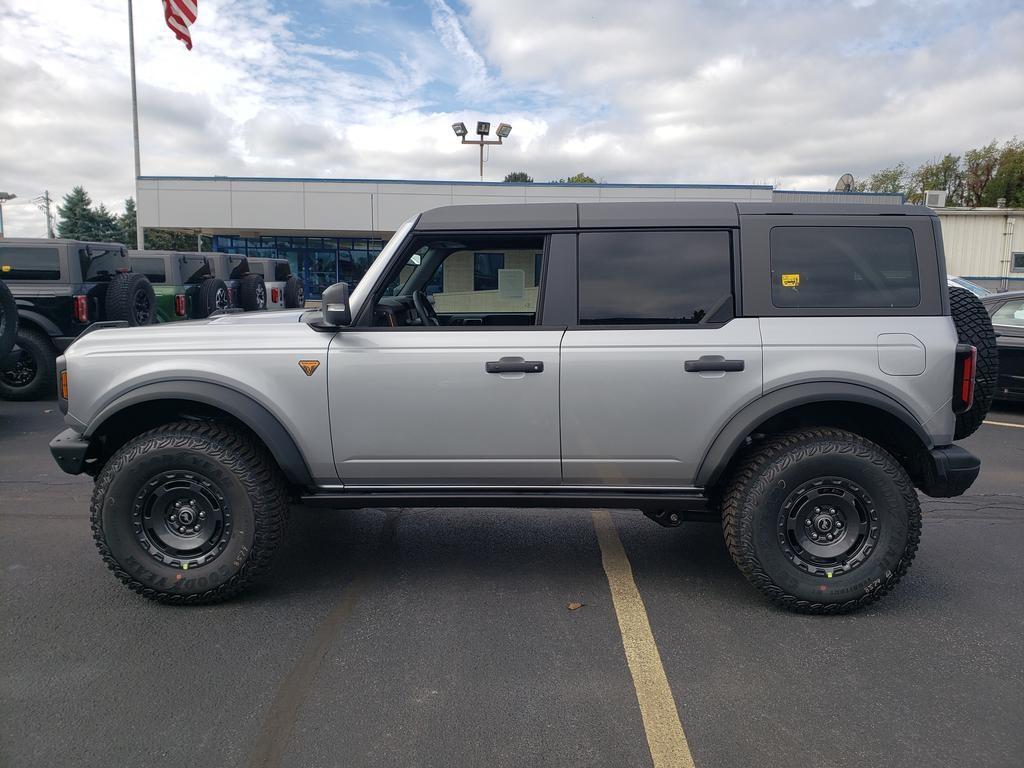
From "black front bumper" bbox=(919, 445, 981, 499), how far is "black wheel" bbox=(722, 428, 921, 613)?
145 millimetres

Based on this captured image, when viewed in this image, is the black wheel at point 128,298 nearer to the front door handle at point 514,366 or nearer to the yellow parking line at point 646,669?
the front door handle at point 514,366

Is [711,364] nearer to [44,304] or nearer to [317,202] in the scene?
[44,304]

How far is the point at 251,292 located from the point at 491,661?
13.0 metres

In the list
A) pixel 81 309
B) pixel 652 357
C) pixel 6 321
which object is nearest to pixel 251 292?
pixel 81 309

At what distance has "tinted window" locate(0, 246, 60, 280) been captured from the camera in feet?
32.4

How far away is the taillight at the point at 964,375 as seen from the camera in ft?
11.8

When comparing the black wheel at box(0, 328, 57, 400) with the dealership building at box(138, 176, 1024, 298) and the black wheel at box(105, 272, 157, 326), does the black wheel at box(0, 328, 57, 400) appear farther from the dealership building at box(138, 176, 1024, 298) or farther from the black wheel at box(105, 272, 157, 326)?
the dealership building at box(138, 176, 1024, 298)

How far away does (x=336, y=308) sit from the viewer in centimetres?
366

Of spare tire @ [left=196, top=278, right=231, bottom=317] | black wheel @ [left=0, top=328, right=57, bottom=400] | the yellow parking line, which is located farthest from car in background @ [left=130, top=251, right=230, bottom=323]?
the yellow parking line

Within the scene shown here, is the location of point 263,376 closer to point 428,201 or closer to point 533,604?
point 533,604

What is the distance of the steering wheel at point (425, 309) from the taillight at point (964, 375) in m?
2.62

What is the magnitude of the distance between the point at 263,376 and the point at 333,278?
29.9 metres

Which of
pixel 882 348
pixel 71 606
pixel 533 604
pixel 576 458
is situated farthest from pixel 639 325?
pixel 71 606

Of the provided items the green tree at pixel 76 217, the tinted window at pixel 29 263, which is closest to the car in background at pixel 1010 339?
the tinted window at pixel 29 263
